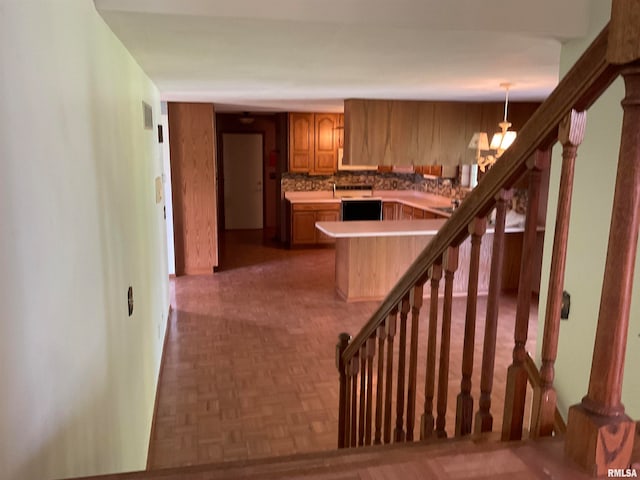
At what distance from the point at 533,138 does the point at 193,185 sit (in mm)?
5552

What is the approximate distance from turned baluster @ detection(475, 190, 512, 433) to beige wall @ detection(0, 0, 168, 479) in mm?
1052

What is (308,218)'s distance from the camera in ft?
26.6

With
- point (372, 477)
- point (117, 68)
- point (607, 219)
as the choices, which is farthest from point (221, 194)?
point (372, 477)

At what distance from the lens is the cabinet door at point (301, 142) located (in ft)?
26.1

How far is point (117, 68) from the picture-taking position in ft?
7.19

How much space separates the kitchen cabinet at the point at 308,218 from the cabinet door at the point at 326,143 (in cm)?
61

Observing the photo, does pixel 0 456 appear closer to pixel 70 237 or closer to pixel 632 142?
pixel 70 237

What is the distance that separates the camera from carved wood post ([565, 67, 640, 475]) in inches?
35.7

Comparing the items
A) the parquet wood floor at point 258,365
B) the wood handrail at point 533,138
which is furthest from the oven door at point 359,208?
the wood handrail at point 533,138

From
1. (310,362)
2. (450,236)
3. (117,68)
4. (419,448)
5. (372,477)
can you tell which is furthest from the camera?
(310,362)

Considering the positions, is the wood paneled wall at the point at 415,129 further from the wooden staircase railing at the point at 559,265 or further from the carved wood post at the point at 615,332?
the carved wood post at the point at 615,332

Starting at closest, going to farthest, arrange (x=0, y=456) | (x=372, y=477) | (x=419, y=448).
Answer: (x=0, y=456)
(x=372, y=477)
(x=419, y=448)

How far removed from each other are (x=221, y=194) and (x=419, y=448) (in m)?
8.82

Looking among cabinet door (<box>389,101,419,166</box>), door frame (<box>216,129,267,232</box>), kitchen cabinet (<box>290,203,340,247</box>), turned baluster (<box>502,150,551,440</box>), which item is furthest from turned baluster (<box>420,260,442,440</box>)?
door frame (<box>216,129,267,232</box>)
